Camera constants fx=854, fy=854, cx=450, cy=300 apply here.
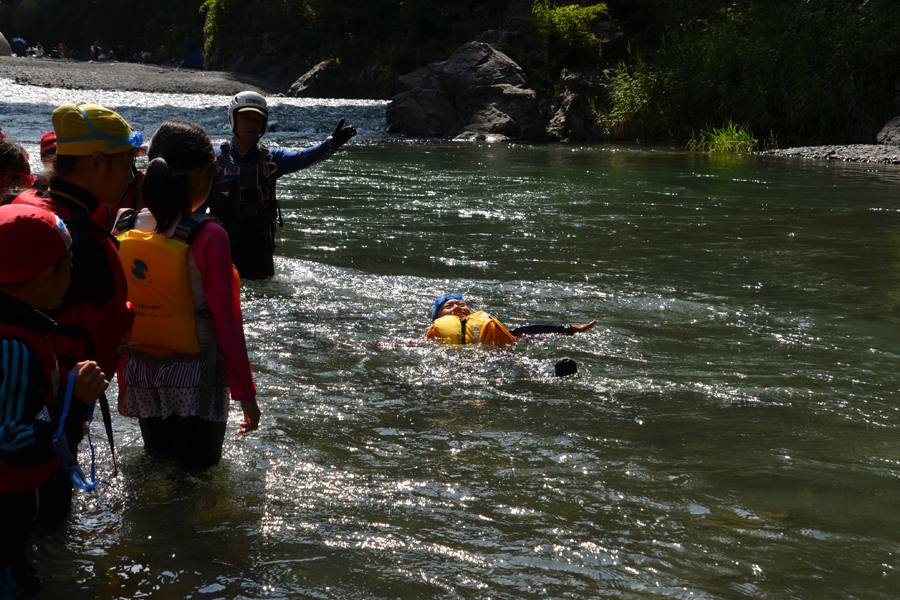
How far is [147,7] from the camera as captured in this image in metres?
59.0

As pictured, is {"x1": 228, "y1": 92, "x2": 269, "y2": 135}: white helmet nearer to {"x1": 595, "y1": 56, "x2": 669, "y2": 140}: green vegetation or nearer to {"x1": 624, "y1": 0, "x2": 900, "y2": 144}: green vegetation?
{"x1": 624, "y1": 0, "x2": 900, "y2": 144}: green vegetation

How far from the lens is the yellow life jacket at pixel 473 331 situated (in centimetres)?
612

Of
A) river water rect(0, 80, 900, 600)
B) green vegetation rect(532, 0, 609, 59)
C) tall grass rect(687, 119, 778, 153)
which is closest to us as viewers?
river water rect(0, 80, 900, 600)

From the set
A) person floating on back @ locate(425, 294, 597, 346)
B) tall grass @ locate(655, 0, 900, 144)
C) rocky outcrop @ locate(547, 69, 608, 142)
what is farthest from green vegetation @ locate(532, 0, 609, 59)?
person floating on back @ locate(425, 294, 597, 346)

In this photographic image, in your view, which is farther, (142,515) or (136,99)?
(136,99)

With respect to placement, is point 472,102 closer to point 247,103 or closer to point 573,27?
point 573,27

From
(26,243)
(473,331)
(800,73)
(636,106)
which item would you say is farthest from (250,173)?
(636,106)

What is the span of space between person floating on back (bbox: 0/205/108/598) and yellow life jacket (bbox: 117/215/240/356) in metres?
0.68

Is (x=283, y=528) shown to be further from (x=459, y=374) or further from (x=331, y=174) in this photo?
(x=331, y=174)

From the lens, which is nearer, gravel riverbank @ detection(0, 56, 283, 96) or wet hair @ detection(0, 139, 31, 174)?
wet hair @ detection(0, 139, 31, 174)

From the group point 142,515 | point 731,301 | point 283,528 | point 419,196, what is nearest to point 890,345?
point 731,301

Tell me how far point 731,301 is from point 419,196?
7398mm

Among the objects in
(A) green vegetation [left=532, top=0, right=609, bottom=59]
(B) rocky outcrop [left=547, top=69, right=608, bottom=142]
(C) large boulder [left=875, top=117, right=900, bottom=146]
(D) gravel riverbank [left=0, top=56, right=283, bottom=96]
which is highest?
(A) green vegetation [left=532, top=0, right=609, bottom=59]

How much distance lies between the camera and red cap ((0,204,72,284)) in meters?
2.48
